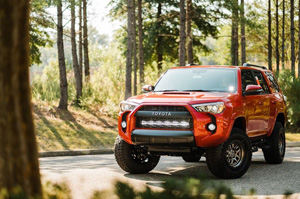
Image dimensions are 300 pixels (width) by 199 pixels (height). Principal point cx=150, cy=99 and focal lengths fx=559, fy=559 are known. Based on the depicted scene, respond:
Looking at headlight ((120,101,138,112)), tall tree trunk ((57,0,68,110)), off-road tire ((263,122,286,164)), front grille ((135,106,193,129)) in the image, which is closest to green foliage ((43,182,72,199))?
front grille ((135,106,193,129))

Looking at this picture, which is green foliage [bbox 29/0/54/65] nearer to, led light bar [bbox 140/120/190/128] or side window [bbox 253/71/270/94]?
side window [bbox 253/71/270/94]

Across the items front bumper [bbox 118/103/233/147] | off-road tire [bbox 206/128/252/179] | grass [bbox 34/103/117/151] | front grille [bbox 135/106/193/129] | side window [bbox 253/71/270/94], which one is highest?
side window [bbox 253/71/270/94]

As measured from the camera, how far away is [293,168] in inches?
457

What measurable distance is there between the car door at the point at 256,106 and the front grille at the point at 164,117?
160 centimetres

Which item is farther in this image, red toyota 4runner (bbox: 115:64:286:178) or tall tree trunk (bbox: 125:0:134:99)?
tall tree trunk (bbox: 125:0:134:99)

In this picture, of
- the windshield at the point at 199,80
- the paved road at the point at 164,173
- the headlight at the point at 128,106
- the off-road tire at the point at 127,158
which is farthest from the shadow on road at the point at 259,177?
the windshield at the point at 199,80

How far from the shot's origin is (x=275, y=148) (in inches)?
474

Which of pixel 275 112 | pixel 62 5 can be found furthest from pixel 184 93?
pixel 62 5

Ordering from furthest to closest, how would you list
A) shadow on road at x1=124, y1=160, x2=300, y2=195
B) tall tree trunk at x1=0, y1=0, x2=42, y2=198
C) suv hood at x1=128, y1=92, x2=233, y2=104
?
suv hood at x1=128, y1=92, x2=233, y2=104 < shadow on road at x1=124, y1=160, x2=300, y2=195 < tall tree trunk at x1=0, y1=0, x2=42, y2=198

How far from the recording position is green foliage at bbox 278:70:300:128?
2305 cm

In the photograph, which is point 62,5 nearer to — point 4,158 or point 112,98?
point 112,98

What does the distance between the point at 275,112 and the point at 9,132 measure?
9.28 m

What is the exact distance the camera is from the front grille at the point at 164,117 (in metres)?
9.45

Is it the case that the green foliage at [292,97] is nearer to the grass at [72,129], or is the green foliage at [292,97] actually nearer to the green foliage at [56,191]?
the grass at [72,129]
